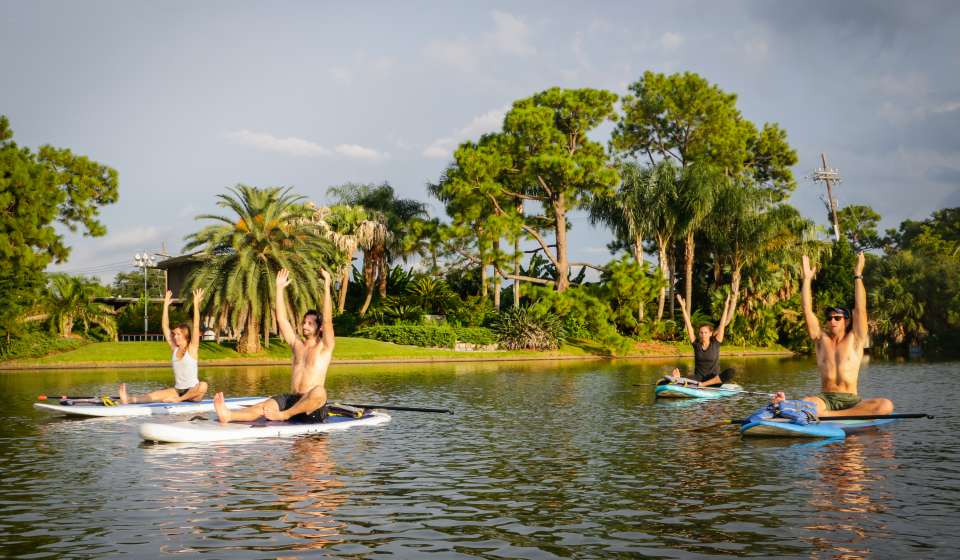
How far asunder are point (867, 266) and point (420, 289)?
110 feet

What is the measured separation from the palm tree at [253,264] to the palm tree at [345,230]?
11219 mm

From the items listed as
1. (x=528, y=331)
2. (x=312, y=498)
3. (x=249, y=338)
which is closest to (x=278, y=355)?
(x=249, y=338)

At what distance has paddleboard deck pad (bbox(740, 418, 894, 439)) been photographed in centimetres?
1501

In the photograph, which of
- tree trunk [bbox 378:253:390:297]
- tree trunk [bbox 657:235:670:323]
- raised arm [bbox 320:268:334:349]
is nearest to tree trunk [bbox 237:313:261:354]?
tree trunk [bbox 378:253:390:297]

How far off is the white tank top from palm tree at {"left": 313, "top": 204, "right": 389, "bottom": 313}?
38354 mm

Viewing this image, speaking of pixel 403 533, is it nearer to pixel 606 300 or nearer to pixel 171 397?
pixel 171 397

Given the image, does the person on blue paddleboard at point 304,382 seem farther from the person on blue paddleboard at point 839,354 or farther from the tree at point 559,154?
the tree at point 559,154

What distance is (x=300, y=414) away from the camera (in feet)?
52.2

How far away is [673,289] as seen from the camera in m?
62.2

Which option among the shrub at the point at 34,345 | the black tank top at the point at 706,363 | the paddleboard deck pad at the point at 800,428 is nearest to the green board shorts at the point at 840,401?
the paddleboard deck pad at the point at 800,428

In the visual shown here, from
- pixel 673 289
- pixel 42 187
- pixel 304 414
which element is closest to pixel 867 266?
pixel 673 289

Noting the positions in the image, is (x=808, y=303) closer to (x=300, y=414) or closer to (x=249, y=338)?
(x=300, y=414)

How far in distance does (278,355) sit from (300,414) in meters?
31.6

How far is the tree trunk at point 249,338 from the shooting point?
151 ft
